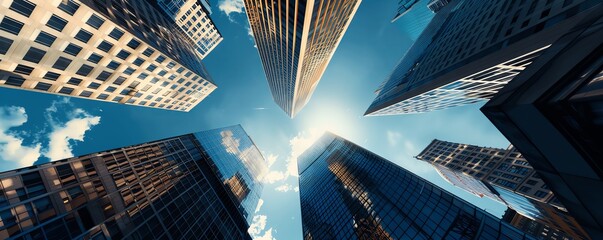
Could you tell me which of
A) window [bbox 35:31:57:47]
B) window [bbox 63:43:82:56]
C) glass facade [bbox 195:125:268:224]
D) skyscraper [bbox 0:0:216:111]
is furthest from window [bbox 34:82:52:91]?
glass facade [bbox 195:125:268:224]

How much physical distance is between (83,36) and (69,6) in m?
4.29

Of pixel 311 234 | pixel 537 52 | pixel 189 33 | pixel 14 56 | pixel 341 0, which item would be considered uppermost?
pixel 189 33

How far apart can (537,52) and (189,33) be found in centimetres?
11356

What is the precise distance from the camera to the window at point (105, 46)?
3113 cm

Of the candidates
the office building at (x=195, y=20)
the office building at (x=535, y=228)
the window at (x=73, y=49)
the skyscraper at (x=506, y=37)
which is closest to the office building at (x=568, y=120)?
the skyscraper at (x=506, y=37)

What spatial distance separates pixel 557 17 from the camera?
67.2ft

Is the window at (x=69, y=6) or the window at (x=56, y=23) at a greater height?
the window at (x=69, y=6)

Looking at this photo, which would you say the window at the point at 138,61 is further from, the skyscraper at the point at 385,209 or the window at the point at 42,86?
the skyscraper at the point at 385,209

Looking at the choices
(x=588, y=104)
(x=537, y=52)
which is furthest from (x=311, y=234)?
(x=588, y=104)

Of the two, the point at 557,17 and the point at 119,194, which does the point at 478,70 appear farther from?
the point at 119,194

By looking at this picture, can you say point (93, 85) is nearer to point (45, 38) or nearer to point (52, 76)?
point (52, 76)

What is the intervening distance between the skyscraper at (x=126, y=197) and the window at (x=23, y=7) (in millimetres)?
16499

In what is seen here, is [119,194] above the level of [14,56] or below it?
below

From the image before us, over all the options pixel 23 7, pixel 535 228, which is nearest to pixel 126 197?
pixel 23 7
